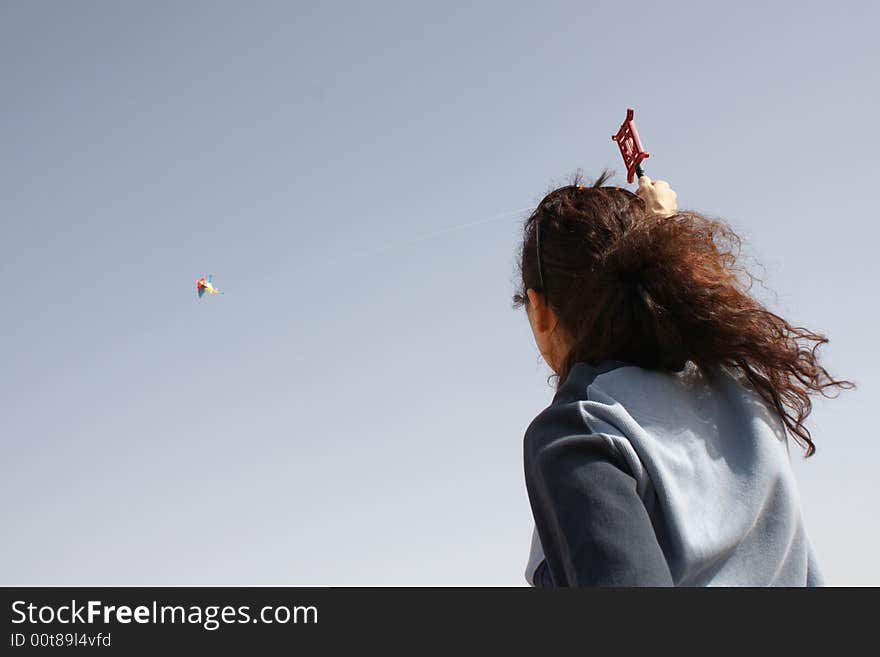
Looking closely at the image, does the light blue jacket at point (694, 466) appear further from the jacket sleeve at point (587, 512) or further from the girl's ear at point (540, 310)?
the girl's ear at point (540, 310)

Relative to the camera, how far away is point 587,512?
6.11ft

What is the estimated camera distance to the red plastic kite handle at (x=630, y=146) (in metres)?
3.65

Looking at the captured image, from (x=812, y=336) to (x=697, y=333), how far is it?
48 cm

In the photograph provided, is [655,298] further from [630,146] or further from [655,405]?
[630,146]

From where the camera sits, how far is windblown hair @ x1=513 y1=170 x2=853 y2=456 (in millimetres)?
2430

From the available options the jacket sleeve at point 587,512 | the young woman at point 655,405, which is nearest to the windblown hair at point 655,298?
the young woman at point 655,405

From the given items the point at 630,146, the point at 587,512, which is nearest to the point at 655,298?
the point at 587,512

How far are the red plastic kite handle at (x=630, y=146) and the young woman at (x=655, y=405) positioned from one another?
2.53 ft

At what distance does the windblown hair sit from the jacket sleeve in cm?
45

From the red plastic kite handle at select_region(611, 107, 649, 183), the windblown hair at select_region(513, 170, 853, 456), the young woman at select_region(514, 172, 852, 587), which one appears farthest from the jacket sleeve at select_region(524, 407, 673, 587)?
the red plastic kite handle at select_region(611, 107, 649, 183)
